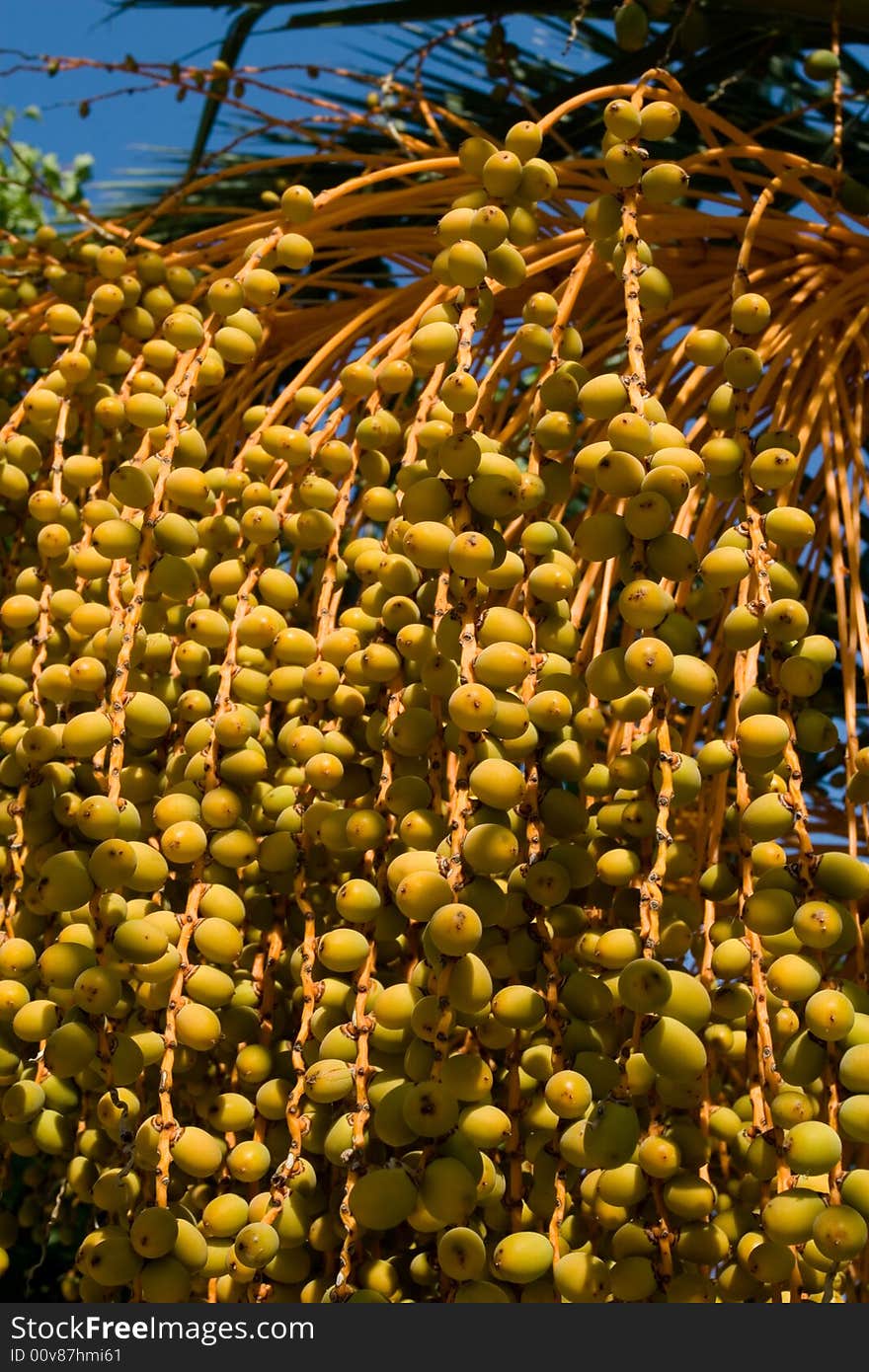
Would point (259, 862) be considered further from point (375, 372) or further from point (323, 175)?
point (323, 175)

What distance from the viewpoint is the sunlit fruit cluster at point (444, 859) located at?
2.29ft

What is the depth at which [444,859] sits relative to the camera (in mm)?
718

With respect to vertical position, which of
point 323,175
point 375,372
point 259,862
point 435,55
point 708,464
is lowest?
point 259,862

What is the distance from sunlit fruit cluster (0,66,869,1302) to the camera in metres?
0.70

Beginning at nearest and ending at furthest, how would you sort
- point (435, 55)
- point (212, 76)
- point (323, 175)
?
point (212, 76) < point (323, 175) < point (435, 55)

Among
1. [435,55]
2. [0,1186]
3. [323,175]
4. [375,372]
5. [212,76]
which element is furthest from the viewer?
[435,55]

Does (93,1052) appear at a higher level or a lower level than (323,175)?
lower

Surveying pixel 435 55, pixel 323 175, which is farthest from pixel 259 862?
pixel 435 55

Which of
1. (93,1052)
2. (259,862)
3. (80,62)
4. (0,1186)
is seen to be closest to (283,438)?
(259,862)

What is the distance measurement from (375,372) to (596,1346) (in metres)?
0.73

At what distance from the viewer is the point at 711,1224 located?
741mm

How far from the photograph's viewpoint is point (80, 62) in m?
1.47

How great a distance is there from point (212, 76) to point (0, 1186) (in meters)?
1.20

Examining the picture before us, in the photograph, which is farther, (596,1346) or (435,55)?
(435,55)
